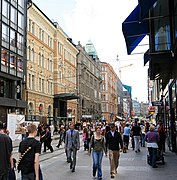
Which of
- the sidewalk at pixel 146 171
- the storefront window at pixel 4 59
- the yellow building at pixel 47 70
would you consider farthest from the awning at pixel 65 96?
the sidewalk at pixel 146 171

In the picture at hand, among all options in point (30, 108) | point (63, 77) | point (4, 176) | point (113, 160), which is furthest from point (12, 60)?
point (4, 176)

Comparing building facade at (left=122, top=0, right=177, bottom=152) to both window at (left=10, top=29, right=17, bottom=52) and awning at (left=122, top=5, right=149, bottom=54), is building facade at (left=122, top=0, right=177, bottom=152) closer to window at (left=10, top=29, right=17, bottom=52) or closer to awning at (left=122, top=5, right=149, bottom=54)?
awning at (left=122, top=5, right=149, bottom=54)

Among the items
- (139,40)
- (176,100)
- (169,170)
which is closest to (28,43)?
(139,40)

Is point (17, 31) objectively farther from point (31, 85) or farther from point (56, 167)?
point (56, 167)

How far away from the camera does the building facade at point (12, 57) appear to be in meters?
36.5

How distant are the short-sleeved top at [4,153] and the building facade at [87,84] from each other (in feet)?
220

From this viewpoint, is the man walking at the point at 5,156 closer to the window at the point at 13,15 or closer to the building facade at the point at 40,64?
the building facade at the point at 40,64

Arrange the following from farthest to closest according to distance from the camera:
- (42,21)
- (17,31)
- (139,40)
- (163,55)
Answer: (42,21) < (17,31) < (139,40) < (163,55)

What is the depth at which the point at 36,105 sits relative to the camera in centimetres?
4725

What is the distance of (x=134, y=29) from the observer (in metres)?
16.4

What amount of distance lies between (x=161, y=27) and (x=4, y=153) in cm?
1224

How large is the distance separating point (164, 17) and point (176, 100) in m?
4.02

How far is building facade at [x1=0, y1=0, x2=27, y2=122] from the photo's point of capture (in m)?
36.5

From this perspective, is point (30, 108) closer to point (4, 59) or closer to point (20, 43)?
point (20, 43)
